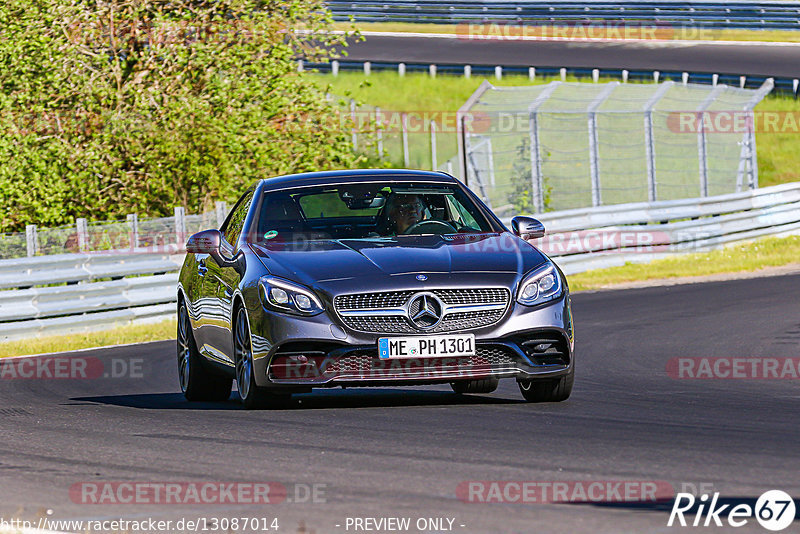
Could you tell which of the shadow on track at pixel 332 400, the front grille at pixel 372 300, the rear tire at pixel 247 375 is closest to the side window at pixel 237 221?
the rear tire at pixel 247 375

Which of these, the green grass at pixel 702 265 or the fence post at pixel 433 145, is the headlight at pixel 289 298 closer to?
the green grass at pixel 702 265

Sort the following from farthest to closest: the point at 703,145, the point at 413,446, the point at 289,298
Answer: the point at 703,145, the point at 289,298, the point at 413,446

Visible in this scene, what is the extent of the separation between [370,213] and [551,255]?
43.5ft

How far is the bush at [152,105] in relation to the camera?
81.7 feet

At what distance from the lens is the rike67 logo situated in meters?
5.43

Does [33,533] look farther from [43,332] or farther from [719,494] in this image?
[43,332]

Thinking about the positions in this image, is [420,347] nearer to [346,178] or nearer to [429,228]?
[429,228]

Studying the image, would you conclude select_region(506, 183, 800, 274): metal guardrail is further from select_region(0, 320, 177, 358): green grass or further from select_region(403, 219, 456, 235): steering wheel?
select_region(403, 219, 456, 235): steering wheel

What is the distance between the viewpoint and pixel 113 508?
619 centimetres

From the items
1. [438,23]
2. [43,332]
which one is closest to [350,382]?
[43,332]

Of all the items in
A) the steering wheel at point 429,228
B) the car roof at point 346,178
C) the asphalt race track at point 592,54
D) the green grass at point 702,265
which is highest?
the car roof at point 346,178

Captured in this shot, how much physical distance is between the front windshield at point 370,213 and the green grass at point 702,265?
11.9 metres

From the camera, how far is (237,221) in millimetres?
10625

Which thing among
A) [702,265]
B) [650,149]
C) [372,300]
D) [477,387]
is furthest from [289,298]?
[650,149]
